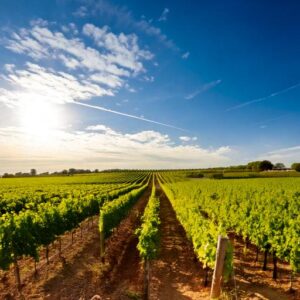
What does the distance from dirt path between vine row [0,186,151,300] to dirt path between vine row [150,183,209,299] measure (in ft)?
2.74

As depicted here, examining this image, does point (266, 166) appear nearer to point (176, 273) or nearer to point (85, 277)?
point (176, 273)

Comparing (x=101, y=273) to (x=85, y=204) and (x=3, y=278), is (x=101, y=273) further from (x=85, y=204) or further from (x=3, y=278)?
(x=85, y=204)

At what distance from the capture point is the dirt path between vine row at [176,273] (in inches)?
441

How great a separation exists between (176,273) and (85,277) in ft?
13.0

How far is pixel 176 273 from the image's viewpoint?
13.2 m

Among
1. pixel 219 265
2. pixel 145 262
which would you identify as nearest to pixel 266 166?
pixel 145 262

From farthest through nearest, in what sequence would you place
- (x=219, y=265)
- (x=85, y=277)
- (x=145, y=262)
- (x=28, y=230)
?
1. (x=28, y=230)
2. (x=145, y=262)
3. (x=85, y=277)
4. (x=219, y=265)

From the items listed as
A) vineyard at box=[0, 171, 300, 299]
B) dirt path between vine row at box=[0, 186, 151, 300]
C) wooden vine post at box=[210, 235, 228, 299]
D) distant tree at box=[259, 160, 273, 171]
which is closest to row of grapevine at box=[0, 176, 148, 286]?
vineyard at box=[0, 171, 300, 299]

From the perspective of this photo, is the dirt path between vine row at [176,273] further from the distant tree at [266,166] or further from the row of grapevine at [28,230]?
the distant tree at [266,166]

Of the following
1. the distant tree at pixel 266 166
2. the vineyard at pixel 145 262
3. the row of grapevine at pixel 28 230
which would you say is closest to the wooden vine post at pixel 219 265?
the vineyard at pixel 145 262

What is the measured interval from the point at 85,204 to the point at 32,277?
9.17m

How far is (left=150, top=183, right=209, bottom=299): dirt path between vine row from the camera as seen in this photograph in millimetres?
11211

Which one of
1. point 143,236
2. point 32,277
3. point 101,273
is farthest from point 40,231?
point 143,236

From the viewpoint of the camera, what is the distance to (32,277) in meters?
12.7
